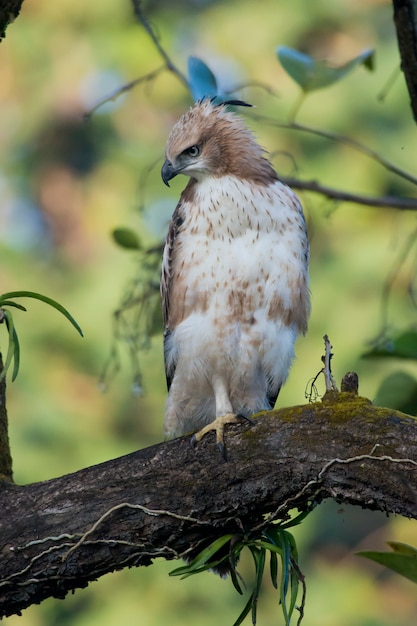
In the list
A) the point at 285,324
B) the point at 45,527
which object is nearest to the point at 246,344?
the point at 285,324

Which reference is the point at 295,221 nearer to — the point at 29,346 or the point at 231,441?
the point at 231,441

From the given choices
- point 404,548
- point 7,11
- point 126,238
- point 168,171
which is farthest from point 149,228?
point 404,548

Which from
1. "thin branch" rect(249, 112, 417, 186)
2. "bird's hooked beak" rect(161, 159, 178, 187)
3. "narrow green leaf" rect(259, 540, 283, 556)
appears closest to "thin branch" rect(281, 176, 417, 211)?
"thin branch" rect(249, 112, 417, 186)

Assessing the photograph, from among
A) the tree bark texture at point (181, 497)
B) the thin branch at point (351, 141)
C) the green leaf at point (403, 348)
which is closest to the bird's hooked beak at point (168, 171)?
the thin branch at point (351, 141)

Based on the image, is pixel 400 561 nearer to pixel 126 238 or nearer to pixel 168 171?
pixel 168 171

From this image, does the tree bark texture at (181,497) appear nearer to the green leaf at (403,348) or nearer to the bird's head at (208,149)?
the green leaf at (403,348)

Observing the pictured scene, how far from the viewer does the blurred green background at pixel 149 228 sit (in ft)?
22.4

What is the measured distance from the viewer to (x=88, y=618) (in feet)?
22.3

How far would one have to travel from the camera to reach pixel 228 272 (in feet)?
10.5

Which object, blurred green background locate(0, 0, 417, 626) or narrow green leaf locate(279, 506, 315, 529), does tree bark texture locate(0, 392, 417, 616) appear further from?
blurred green background locate(0, 0, 417, 626)

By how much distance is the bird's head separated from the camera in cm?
339

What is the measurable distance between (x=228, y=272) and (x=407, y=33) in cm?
98

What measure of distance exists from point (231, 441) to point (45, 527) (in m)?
0.51

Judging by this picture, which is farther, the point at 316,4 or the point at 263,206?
the point at 316,4
